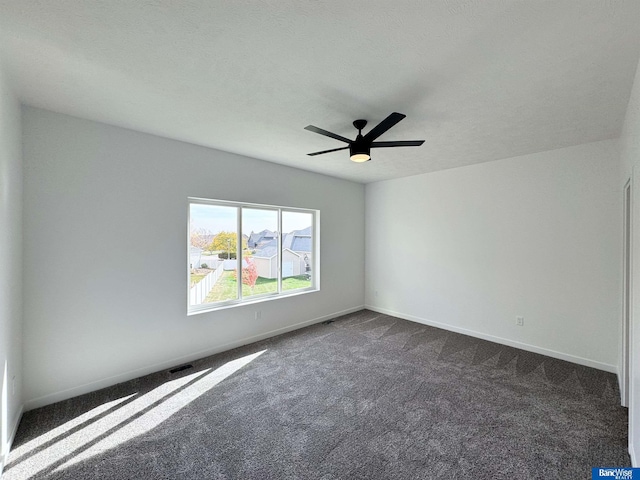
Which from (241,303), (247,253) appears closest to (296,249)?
(247,253)

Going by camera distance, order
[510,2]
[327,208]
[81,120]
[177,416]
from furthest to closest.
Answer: [327,208], [81,120], [177,416], [510,2]

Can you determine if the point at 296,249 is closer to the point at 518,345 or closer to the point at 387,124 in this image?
the point at 387,124

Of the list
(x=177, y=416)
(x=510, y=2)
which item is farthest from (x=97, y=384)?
(x=510, y=2)

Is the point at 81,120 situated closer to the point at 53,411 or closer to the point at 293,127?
the point at 293,127

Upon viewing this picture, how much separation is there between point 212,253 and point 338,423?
99.7 inches

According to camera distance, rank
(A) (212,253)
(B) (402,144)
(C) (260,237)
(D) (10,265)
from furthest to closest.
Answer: (C) (260,237) → (A) (212,253) → (B) (402,144) → (D) (10,265)

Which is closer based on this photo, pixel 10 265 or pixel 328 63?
pixel 328 63

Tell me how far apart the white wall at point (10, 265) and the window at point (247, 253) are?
1478mm

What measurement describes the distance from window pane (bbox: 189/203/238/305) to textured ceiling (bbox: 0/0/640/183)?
1116 millimetres

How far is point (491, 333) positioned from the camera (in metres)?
4.17

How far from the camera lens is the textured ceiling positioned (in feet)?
4.72

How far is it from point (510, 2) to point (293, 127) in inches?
76.9

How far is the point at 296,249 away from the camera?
487 centimetres

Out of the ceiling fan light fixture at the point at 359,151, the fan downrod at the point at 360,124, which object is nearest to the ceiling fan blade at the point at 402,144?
the ceiling fan light fixture at the point at 359,151
